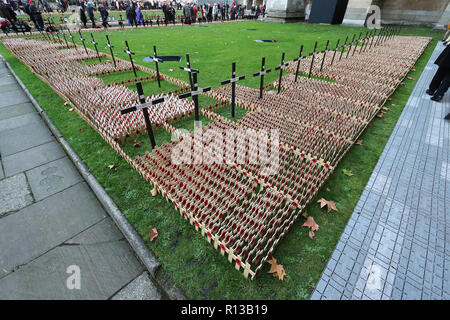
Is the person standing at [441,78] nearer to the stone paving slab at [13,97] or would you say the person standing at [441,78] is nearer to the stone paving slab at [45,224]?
the stone paving slab at [45,224]

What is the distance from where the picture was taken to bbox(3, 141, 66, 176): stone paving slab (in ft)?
16.0

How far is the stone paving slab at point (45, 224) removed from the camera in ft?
10.6

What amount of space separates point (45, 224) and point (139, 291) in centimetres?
216

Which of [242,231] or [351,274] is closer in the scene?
[351,274]

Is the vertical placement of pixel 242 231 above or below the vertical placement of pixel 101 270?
above

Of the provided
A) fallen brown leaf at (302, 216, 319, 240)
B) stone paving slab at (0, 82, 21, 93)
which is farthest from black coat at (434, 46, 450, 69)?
stone paving slab at (0, 82, 21, 93)

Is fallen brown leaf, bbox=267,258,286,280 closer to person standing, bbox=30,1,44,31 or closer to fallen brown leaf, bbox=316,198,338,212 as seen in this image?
fallen brown leaf, bbox=316,198,338,212

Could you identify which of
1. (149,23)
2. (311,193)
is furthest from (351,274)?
(149,23)

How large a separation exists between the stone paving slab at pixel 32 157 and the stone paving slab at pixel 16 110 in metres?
2.83

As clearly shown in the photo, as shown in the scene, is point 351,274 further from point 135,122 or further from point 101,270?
point 135,122

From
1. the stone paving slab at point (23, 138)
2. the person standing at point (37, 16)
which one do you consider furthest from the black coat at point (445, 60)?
the person standing at point (37, 16)

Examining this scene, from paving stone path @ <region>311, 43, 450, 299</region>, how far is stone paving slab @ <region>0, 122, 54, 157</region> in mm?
7206

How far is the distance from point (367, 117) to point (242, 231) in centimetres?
547
